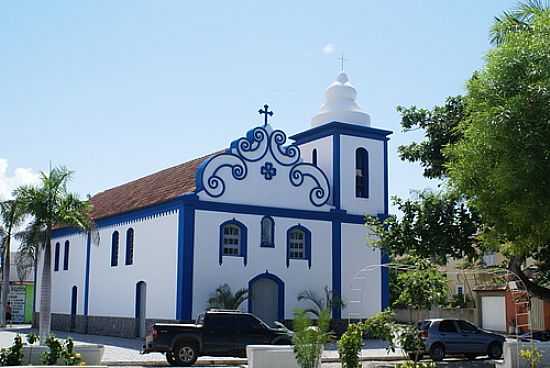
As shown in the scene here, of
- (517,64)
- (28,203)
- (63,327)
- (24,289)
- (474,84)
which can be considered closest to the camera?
(517,64)

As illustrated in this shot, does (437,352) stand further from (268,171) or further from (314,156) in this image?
(314,156)

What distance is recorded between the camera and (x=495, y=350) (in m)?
26.7

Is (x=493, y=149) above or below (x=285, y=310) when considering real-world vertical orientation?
above

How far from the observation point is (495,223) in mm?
13922

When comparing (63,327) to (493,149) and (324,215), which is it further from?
(493,149)

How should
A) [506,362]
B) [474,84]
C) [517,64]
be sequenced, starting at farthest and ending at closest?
[506,362] < [474,84] < [517,64]

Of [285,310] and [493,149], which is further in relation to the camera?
[285,310]

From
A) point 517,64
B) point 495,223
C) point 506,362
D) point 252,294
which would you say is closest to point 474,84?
point 517,64

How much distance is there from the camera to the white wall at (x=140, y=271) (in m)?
30.8

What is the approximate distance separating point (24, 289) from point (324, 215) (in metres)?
25.4

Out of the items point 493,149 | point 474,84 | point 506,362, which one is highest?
point 474,84

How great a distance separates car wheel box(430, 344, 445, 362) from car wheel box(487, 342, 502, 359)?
76.2 inches

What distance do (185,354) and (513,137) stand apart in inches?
530

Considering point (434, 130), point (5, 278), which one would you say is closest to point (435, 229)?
point (434, 130)
